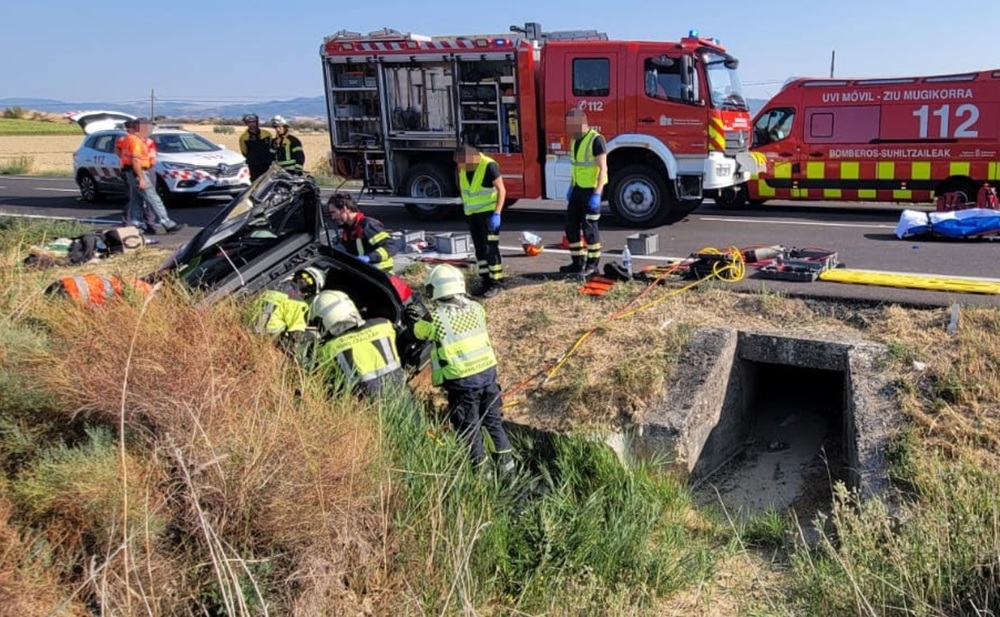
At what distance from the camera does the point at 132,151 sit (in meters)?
10.5

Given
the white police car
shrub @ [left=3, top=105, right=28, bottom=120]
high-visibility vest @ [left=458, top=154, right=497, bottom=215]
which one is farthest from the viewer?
shrub @ [left=3, top=105, right=28, bottom=120]

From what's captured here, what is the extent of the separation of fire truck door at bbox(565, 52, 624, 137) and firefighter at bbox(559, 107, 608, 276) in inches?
119

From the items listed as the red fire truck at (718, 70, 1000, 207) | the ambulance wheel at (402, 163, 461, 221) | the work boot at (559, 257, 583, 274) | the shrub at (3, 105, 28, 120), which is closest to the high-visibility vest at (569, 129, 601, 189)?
the work boot at (559, 257, 583, 274)

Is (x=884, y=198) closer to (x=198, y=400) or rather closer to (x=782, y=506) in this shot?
(x=782, y=506)

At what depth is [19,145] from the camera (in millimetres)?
35594

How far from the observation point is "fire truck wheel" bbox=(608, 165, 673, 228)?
33.6 feet

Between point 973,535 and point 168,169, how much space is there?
1369cm

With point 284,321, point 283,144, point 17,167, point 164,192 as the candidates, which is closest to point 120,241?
point 283,144

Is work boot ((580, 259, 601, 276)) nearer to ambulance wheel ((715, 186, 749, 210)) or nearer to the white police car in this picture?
ambulance wheel ((715, 186, 749, 210))

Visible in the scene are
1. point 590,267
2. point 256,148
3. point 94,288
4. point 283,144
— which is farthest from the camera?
point 256,148

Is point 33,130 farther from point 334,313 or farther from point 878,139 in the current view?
point 334,313

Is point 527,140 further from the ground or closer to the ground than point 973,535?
further from the ground

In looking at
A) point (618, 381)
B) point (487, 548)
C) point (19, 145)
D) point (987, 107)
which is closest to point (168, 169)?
point (618, 381)

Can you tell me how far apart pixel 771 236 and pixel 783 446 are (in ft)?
13.5
